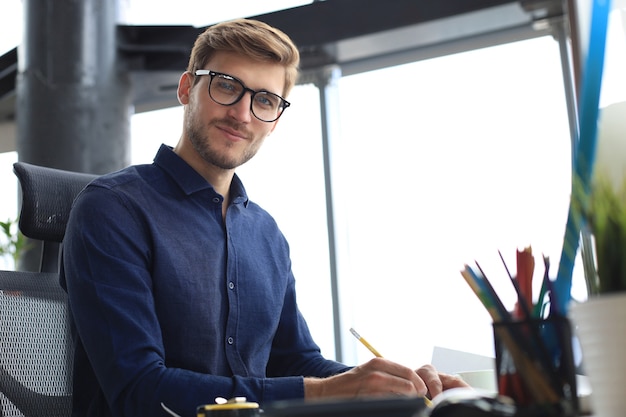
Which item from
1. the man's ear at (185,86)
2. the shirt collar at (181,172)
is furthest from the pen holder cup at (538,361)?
the man's ear at (185,86)

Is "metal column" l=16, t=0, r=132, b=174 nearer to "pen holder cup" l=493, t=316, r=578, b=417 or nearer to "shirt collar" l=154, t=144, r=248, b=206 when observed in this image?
"shirt collar" l=154, t=144, r=248, b=206

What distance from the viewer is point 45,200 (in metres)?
1.57

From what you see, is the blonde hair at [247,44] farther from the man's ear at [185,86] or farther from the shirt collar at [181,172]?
the shirt collar at [181,172]

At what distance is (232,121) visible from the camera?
1.67 metres

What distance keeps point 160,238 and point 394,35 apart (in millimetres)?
2416

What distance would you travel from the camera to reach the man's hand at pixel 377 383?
3.41 ft

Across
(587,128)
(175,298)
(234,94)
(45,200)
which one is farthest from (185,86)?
(587,128)

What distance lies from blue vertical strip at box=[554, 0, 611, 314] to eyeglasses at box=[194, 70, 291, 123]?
1160 millimetres

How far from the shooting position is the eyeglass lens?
1659 mm

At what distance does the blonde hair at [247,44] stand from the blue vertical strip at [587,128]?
119cm

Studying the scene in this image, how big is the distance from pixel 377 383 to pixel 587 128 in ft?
1.98

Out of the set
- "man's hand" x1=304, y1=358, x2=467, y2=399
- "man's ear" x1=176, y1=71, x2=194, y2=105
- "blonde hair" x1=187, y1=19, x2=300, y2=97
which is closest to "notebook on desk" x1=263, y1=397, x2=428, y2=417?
"man's hand" x1=304, y1=358, x2=467, y2=399

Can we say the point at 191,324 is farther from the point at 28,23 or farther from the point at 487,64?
the point at 28,23

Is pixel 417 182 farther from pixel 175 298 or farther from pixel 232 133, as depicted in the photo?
pixel 175 298
